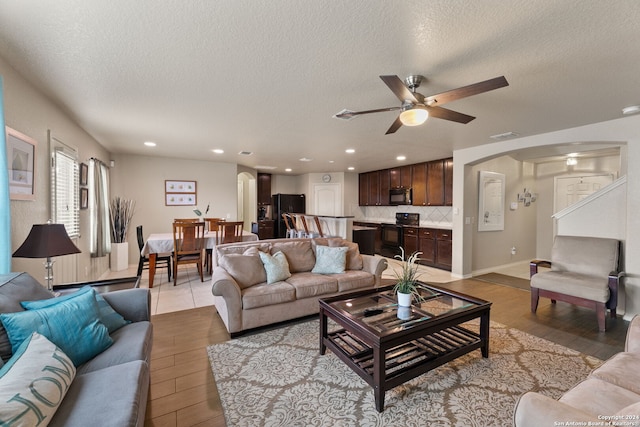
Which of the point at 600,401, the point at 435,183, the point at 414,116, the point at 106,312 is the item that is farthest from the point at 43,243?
the point at 435,183

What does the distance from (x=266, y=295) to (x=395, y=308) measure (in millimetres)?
1290

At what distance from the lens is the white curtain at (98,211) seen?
13.6 feet

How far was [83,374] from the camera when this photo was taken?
1.35m

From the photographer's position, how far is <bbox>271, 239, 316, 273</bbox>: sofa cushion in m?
3.47

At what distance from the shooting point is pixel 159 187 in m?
5.98

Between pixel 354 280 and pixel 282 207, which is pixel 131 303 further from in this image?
pixel 282 207

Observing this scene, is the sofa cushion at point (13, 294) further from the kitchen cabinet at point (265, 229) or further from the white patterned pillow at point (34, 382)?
the kitchen cabinet at point (265, 229)

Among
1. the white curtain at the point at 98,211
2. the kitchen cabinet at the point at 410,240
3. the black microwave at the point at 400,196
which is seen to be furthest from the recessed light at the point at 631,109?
the white curtain at the point at 98,211

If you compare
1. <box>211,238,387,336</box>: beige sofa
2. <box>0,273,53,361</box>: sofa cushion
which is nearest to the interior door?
<box>211,238,387,336</box>: beige sofa

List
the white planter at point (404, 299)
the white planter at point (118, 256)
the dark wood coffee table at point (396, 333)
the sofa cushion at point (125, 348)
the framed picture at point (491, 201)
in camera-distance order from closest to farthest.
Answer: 1. the sofa cushion at point (125, 348)
2. the dark wood coffee table at point (396, 333)
3. the white planter at point (404, 299)
4. the white planter at point (118, 256)
5. the framed picture at point (491, 201)

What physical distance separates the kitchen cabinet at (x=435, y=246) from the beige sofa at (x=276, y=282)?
8.83 ft

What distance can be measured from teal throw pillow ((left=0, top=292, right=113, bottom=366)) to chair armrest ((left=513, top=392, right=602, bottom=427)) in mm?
2060

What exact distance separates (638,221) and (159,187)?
7817mm

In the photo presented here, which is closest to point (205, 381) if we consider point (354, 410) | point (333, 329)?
point (354, 410)
